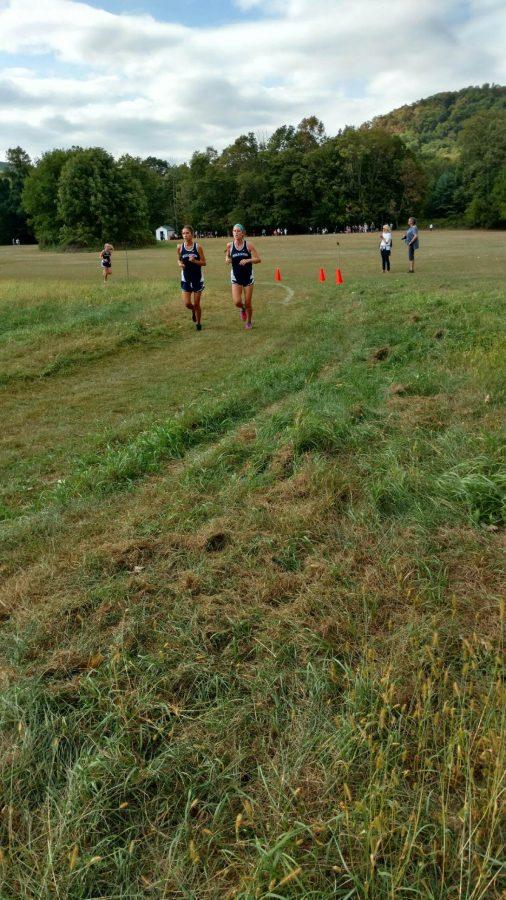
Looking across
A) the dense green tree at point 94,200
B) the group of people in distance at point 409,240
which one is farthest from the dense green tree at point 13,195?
the group of people in distance at point 409,240

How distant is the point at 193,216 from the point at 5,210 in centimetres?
3266

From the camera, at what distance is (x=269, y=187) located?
98.1 m

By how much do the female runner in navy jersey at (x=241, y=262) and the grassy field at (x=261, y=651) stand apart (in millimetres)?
6390

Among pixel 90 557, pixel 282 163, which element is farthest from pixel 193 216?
pixel 90 557

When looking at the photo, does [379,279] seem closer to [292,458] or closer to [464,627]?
[292,458]

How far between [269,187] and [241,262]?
9566cm

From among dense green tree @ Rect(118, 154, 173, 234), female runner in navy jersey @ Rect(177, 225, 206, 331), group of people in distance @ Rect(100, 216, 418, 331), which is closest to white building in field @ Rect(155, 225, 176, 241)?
dense green tree @ Rect(118, 154, 173, 234)

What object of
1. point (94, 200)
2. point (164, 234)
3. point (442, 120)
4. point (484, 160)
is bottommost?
point (164, 234)

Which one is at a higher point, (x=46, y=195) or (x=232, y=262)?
(x=46, y=195)

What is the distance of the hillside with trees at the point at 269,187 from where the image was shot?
71.8 meters

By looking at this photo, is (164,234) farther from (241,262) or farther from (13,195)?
(241,262)

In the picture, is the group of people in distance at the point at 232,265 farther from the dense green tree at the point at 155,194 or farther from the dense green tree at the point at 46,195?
the dense green tree at the point at 155,194

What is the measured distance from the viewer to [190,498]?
4.68 m

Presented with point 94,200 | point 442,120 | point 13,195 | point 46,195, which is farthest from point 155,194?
point 442,120
